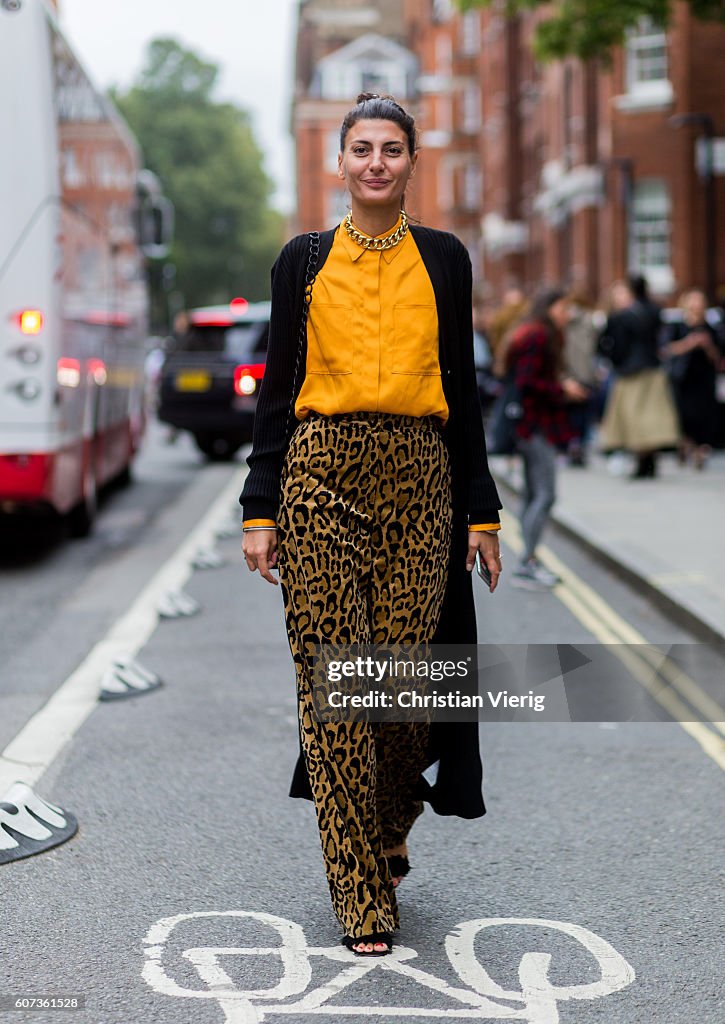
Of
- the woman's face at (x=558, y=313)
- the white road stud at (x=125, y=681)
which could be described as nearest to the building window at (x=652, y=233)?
the woman's face at (x=558, y=313)

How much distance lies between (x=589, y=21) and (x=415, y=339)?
15342 mm

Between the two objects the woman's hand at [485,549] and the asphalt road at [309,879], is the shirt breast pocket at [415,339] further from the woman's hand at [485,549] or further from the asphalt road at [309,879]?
the asphalt road at [309,879]

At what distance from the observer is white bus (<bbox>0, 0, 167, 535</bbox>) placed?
10.2 m

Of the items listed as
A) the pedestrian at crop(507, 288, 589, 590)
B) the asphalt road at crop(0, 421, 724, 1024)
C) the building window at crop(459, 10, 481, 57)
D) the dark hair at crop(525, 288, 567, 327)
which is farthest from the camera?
the building window at crop(459, 10, 481, 57)

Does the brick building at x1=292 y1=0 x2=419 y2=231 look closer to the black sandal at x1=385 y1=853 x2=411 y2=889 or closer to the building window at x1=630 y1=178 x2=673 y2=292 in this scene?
the building window at x1=630 y1=178 x2=673 y2=292

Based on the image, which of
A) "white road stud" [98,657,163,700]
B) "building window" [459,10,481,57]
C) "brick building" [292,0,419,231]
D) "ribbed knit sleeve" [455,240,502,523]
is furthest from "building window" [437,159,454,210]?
"ribbed knit sleeve" [455,240,502,523]

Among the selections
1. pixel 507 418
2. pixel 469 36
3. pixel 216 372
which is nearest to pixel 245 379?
pixel 216 372

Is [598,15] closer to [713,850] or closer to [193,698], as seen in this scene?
[193,698]

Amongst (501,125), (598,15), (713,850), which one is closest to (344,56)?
(501,125)

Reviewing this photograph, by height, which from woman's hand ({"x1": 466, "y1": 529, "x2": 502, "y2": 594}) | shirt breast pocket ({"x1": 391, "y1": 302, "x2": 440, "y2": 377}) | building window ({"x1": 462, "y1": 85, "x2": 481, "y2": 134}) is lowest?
woman's hand ({"x1": 466, "y1": 529, "x2": 502, "y2": 594})

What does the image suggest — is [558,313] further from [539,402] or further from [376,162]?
[376,162]

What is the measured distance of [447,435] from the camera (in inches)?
154

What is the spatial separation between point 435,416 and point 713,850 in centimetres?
175

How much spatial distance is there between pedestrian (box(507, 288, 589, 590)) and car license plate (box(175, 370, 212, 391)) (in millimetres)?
11564
